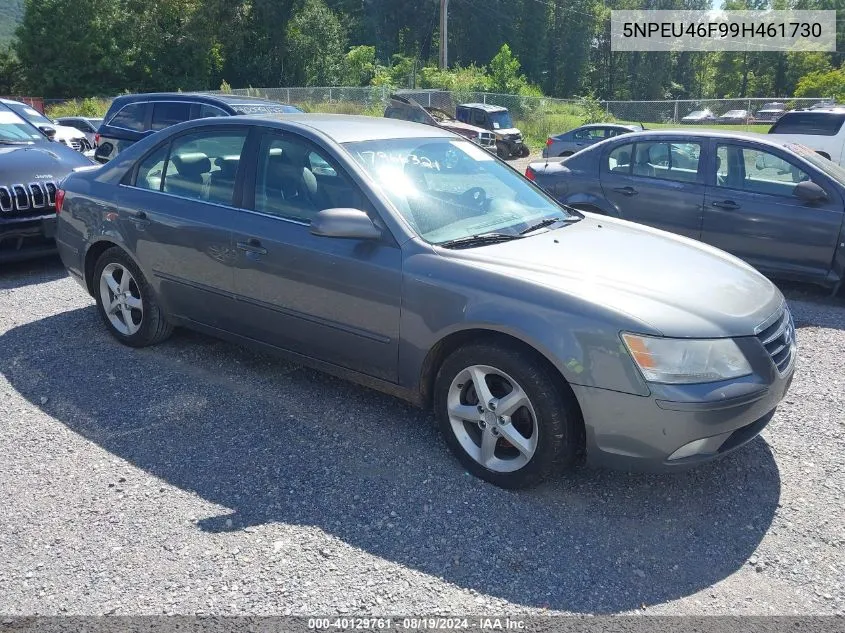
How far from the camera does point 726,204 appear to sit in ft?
22.9

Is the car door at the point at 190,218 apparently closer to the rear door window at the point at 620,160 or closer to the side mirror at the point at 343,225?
the side mirror at the point at 343,225

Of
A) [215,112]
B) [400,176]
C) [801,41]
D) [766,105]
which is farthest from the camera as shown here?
[801,41]

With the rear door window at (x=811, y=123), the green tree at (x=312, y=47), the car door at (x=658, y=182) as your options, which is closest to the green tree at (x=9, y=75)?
the green tree at (x=312, y=47)

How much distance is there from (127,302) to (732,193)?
548 centimetres

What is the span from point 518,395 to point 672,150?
5.02 meters

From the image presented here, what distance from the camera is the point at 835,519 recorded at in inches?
129

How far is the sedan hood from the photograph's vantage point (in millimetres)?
3160

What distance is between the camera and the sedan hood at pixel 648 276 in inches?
124

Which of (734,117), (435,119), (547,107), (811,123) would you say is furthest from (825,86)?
(811,123)

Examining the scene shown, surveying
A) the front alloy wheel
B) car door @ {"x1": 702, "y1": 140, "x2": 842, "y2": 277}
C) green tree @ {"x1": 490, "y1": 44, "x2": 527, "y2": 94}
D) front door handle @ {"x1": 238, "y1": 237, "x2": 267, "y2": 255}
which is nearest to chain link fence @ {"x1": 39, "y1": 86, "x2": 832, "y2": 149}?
green tree @ {"x1": 490, "y1": 44, "x2": 527, "y2": 94}

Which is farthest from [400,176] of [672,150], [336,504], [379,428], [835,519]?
[672,150]

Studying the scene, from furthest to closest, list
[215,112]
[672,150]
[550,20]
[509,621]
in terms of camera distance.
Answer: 1. [550,20]
2. [215,112]
3. [672,150]
4. [509,621]

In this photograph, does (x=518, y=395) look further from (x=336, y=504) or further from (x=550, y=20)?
(x=550, y=20)

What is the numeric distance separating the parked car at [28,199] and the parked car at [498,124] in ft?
56.4
